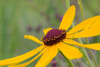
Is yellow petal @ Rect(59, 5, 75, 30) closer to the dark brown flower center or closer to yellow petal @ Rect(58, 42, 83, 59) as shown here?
the dark brown flower center

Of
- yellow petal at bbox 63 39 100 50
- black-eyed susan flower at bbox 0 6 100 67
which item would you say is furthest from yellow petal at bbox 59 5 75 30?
yellow petal at bbox 63 39 100 50

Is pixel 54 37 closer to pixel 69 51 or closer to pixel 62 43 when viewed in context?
pixel 62 43

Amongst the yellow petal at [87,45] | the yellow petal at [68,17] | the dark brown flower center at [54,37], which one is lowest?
the yellow petal at [87,45]

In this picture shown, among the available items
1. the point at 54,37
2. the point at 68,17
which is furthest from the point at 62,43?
the point at 68,17

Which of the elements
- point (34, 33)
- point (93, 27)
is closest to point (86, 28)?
point (93, 27)

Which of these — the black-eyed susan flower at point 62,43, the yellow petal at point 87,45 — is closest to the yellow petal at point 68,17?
the black-eyed susan flower at point 62,43

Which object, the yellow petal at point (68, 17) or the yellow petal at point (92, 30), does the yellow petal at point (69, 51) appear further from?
the yellow petal at point (68, 17)

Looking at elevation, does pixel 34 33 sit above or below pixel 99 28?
above

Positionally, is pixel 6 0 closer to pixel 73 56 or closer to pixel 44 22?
pixel 44 22
